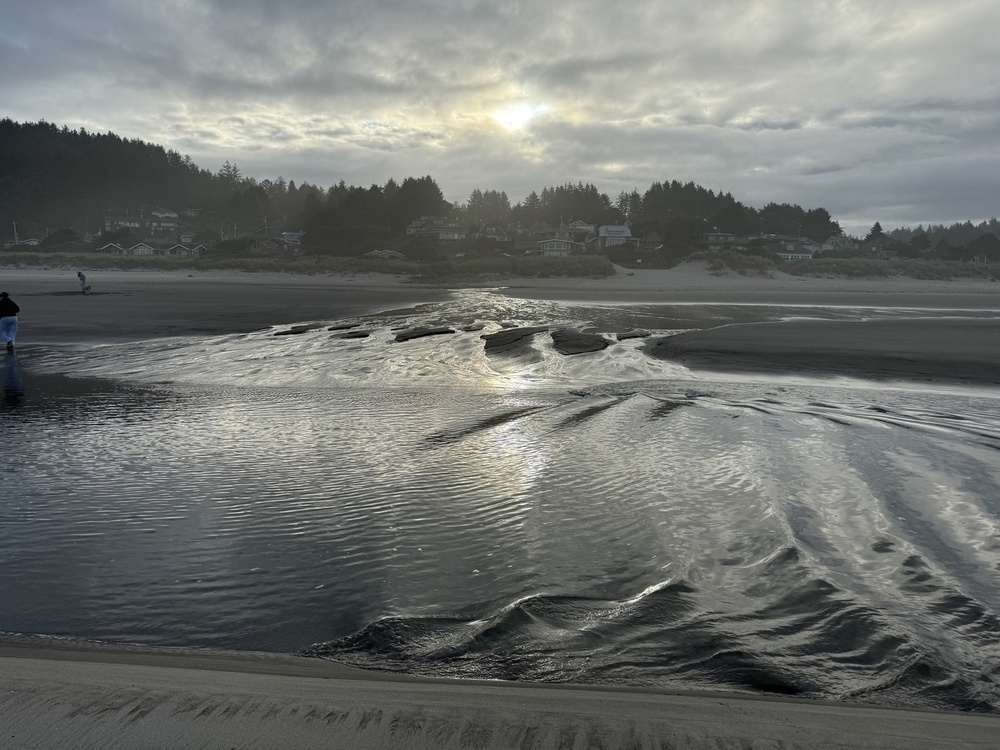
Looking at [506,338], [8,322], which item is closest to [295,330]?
[506,338]

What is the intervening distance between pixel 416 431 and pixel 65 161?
505 ft

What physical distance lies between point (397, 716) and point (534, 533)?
103 inches

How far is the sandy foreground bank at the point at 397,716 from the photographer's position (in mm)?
2301

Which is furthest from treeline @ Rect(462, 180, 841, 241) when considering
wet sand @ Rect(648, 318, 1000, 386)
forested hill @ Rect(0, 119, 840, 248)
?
wet sand @ Rect(648, 318, 1000, 386)

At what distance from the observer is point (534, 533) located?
16.4ft

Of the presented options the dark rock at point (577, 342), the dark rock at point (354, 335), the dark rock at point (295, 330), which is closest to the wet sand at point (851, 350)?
the dark rock at point (577, 342)

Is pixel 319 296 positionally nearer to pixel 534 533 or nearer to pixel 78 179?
pixel 534 533

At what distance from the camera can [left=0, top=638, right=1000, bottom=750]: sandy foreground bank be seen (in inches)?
90.6

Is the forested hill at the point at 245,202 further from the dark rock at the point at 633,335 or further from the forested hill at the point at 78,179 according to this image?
the dark rock at the point at 633,335

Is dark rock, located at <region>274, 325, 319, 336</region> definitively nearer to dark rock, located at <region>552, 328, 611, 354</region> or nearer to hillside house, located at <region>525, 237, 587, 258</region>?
dark rock, located at <region>552, 328, 611, 354</region>

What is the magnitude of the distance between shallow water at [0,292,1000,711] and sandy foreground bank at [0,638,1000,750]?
303 mm

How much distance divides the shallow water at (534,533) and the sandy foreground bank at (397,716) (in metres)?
0.30

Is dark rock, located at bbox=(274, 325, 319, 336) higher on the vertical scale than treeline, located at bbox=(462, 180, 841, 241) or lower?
lower

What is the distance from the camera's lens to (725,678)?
3.06 meters
